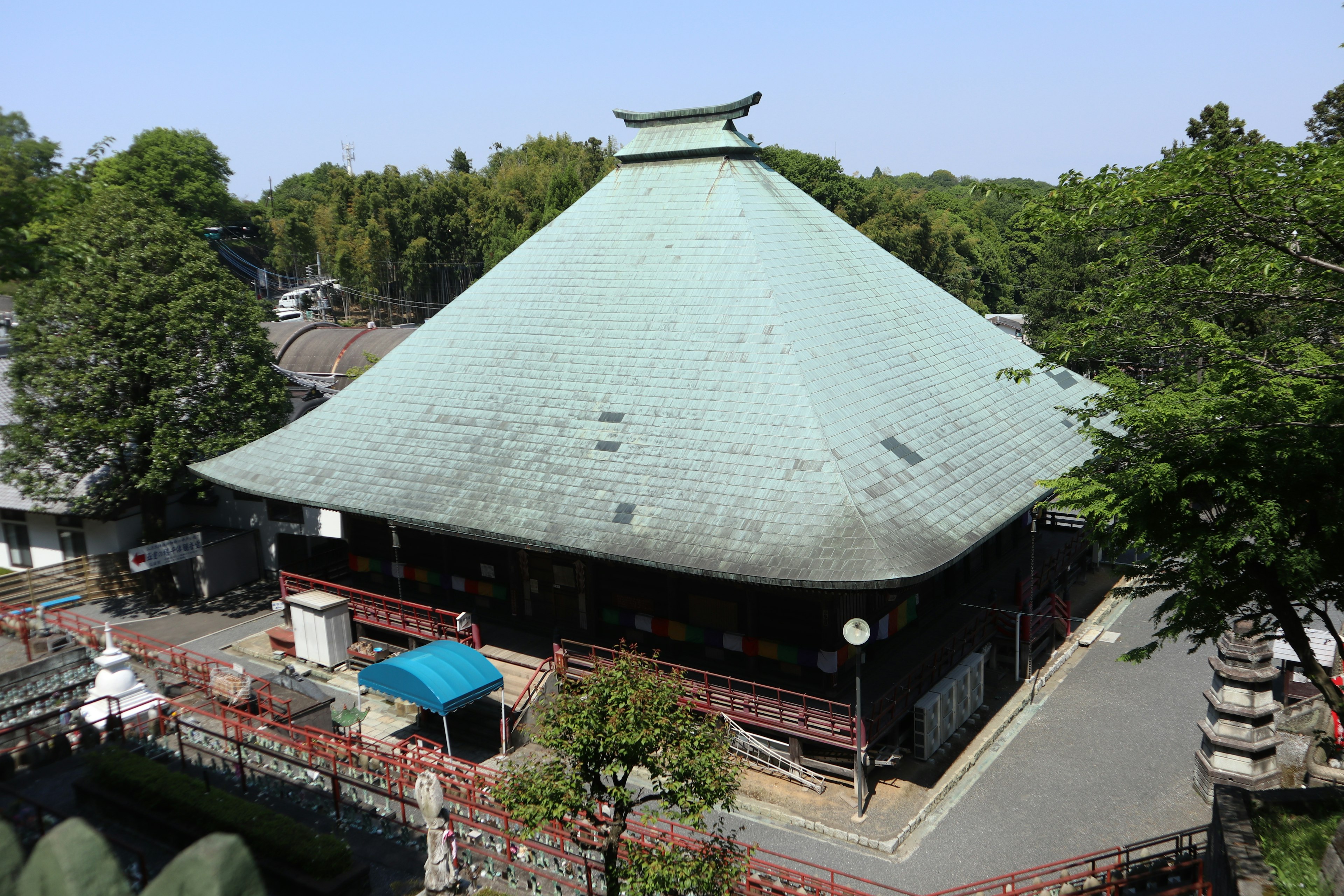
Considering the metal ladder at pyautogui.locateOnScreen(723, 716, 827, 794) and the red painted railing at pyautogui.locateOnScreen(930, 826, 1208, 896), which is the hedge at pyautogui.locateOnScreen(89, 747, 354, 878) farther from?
the red painted railing at pyautogui.locateOnScreen(930, 826, 1208, 896)

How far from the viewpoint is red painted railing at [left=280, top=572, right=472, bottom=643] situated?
978 inches

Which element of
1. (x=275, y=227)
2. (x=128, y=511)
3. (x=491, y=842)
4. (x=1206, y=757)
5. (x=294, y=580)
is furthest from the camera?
(x=275, y=227)

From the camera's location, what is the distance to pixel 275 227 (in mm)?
118938

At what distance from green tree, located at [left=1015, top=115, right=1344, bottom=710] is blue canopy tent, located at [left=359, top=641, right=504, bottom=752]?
42.6ft

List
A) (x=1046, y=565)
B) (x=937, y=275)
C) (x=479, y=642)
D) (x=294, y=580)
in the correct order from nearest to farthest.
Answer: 1. (x=479, y=642)
2. (x=1046, y=565)
3. (x=294, y=580)
4. (x=937, y=275)

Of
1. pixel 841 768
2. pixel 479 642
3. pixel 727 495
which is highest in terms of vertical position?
pixel 727 495

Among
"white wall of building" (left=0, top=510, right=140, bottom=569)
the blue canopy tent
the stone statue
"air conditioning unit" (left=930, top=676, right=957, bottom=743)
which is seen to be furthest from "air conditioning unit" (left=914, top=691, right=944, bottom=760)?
"white wall of building" (left=0, top=510, right=140, bottom=569)

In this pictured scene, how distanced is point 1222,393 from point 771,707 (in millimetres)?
10835

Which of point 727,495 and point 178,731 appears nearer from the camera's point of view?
point 178,731

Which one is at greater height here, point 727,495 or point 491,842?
point 727,495

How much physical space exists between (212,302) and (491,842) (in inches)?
857

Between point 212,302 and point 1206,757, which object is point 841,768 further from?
point 212,302

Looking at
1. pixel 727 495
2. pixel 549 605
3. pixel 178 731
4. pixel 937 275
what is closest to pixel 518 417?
pixel 549 605

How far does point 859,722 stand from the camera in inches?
753
